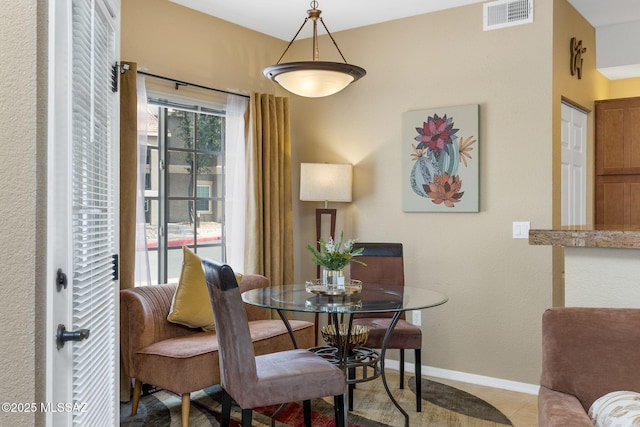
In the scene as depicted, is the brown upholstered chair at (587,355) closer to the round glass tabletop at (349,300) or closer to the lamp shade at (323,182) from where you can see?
the round glass tabletop at (349,300)

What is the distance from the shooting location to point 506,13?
12.9 ft

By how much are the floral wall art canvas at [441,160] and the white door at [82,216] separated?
2.40m

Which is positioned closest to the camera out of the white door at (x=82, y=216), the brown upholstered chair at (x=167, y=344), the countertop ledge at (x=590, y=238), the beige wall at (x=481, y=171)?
the white door at (x=82, y=216)

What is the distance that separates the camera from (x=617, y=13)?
14.5ft

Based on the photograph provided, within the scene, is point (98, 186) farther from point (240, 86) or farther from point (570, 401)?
point (240, 86)

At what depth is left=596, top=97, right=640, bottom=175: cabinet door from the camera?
4773 millimetres

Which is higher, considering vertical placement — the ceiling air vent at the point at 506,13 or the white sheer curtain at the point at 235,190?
the ceiling air vent at the point at 506,13

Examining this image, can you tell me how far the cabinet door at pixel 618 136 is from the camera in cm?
477

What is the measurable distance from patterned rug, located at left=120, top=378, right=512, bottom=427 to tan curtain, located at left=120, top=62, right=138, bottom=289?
766 mm

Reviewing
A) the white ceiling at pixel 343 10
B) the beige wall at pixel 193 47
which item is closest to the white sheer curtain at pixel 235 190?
the beige wall at pixel 193 47

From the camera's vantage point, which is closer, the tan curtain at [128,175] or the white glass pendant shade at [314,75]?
the white glass pendant shade at [314,75]

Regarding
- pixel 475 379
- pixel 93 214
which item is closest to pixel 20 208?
pixel 93 214

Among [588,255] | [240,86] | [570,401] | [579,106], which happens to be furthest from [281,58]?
[570,401]

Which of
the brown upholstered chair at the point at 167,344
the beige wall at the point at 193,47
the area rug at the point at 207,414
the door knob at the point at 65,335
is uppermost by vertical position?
the beige wall at the point at 193,47
